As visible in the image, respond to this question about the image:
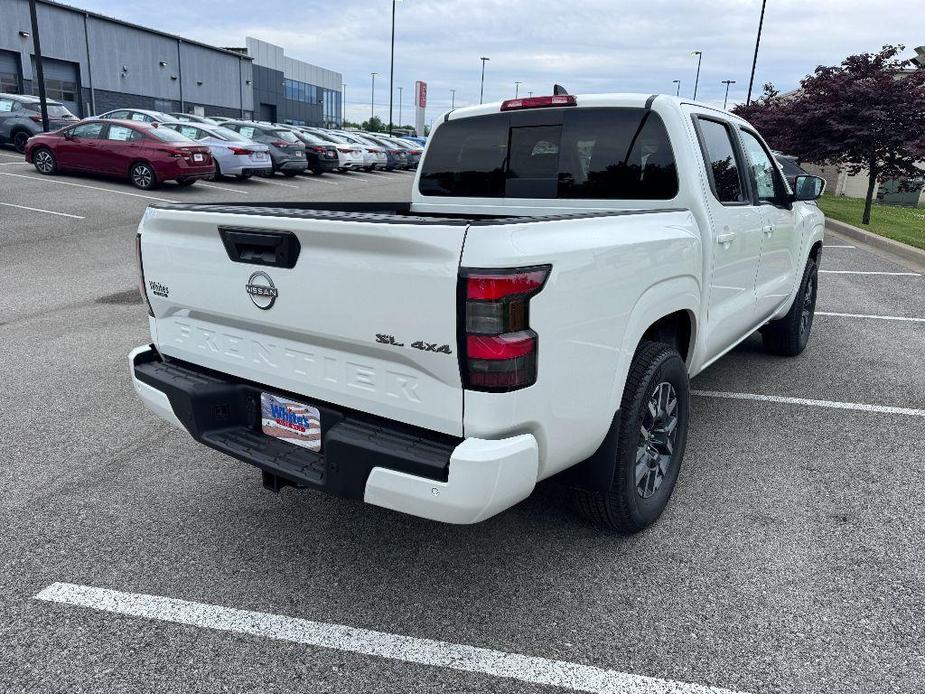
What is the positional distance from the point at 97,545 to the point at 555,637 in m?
1.99

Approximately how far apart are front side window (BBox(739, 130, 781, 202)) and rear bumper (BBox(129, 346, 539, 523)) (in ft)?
10.0

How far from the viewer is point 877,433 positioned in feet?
15.3

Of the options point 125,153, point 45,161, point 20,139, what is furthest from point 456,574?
point 20,139

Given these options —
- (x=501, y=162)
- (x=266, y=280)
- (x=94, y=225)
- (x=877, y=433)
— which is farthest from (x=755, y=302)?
(x=94, y=225)

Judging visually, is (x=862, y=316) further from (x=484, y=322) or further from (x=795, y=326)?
(x=484, y=322)

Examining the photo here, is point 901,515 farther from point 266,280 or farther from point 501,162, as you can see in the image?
point 266,280

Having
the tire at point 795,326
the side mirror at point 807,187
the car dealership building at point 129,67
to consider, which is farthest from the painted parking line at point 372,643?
the car dealership building at point 129,67

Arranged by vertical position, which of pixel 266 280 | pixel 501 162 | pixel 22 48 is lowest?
pixel 266 280

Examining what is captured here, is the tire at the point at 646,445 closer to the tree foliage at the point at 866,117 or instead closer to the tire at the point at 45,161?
the tree foliage at the point at 866,117

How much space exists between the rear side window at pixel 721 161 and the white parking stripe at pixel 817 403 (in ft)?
5.22

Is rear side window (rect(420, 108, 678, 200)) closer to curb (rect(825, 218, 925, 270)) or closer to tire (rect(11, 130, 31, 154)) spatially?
curb (rect(825, 218, 925, 270))

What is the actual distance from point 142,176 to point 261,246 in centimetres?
1540

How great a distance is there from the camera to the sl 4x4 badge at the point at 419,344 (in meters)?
2.34

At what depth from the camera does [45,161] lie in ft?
56.9
